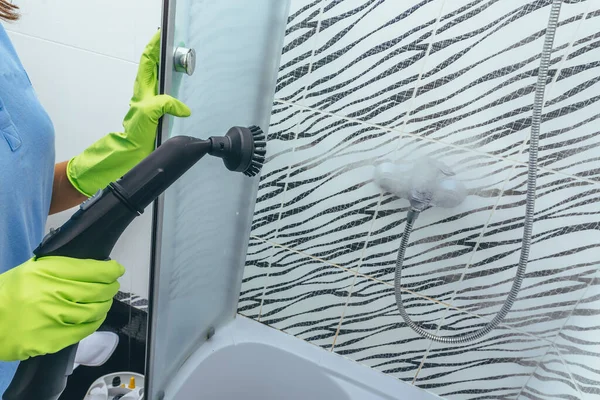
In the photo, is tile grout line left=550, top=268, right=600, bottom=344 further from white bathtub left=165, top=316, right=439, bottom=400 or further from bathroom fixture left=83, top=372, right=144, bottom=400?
bathroom fixture left=83, top=372, right=144, bottom=400

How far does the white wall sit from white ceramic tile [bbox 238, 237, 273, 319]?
0.30 meters

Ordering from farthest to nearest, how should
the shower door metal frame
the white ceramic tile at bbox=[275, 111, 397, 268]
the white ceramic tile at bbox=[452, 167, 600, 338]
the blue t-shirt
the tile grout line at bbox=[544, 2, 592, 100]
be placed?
the white ceramic tile at bbox=[275, 111, 397, 268] < the white ceramic tile at bbox=[452, 167, 600, 338] < the tile grout line at bbox=[544, 2, 592, 100] < the blue t-shirt < the shower door metal frame

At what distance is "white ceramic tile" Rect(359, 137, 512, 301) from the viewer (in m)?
0.82

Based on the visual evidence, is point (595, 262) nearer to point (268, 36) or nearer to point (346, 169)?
point (346, 169)

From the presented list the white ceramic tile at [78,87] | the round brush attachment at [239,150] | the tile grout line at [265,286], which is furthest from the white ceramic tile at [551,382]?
the white ceramic tile at [78,87]

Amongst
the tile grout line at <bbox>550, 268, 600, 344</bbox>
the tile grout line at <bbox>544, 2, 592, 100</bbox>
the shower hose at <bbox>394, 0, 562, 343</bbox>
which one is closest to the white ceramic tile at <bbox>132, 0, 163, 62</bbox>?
the shower hose at <bbox>394, 0, 562, 343</bbox>

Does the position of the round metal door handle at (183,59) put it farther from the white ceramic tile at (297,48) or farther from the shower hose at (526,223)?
the shower hose at (526,223)

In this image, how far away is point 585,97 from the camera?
28.6 inches

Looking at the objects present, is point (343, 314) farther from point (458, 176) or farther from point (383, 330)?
point (458, 176)

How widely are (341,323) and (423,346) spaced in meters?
0.22

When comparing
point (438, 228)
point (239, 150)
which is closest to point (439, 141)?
point (438, 228)

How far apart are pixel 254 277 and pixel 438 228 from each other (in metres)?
0.53

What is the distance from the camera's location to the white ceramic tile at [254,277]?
1064 millimetres

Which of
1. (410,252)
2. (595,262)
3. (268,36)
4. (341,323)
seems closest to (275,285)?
(341,323)
